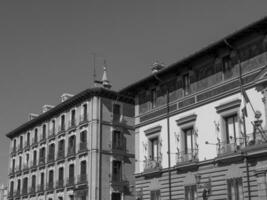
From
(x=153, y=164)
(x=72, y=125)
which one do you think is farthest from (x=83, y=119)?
(x=153, y=164)

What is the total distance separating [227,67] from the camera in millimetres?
27453

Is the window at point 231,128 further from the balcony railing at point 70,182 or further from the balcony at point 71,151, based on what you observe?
the balcony at point 71,151

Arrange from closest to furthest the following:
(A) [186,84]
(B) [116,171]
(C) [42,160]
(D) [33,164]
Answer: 1. (A) [186,84]
2. (B) [116,171]
3. (C) [42,160]
4. (D) [33,164]

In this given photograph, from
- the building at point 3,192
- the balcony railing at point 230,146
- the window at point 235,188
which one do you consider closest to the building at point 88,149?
the balcony railing at point 230,146

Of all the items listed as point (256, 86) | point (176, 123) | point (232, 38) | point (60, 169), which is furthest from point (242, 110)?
point (60, 169)

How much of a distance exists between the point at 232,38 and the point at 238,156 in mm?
6840

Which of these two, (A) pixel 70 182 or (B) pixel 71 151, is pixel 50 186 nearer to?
(A) pixel 70 182

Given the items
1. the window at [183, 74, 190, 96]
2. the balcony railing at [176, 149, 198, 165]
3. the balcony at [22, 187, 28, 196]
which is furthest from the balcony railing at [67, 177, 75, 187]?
the window at [183, 74, 190, 96]

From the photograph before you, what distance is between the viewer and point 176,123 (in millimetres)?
30672

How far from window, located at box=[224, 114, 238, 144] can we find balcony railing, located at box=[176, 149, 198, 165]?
109 inches

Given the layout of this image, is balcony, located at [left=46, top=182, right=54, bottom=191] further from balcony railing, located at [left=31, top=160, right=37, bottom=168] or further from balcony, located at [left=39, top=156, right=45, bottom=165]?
balcony railing, located at [left=31, top=160, right=37, bottom=168]

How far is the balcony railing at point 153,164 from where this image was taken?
104ft

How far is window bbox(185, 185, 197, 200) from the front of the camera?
28.5 metres

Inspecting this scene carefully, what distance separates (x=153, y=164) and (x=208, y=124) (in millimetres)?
5901
